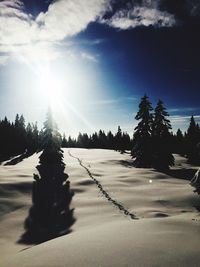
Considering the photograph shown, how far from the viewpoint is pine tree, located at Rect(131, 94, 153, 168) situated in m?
42.9

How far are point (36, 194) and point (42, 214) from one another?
465cm

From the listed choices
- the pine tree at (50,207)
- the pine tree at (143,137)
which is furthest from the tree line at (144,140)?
the pine tree at (50,207)

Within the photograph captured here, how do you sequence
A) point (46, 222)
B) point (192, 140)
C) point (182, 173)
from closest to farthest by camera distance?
point (46, 222), point (182, 173), point (192, 140)

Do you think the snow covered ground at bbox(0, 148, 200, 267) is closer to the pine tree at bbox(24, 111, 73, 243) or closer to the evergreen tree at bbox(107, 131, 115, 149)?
the pine tree at bbox(24, 111, 73, 243)

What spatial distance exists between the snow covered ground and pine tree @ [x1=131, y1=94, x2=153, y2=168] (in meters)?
12.8

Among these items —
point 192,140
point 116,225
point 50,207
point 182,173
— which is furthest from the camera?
point 192,140

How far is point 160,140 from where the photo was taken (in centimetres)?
4444

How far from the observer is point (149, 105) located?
44656mm

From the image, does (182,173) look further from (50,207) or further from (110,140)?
(110,140)

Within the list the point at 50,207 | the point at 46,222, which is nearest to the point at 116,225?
the point at 46,222

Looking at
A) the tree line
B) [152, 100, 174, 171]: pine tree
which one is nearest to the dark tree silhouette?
the tree line

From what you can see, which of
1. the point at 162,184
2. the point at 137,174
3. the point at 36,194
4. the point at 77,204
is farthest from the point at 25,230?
the point at 137,174

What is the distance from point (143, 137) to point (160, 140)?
9.96 ft

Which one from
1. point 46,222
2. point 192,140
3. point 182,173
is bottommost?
point 46,222
